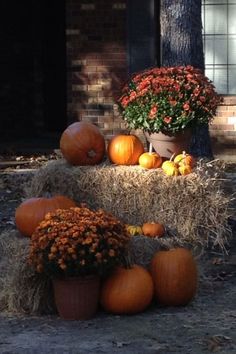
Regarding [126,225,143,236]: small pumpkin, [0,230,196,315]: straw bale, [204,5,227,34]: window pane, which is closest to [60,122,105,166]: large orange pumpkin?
[126,225,143,236]: small pumpkin

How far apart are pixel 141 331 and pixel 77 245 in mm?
719

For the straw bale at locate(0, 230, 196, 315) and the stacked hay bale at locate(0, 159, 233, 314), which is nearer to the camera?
the straw bale at locate(0, 230, 196, 315)

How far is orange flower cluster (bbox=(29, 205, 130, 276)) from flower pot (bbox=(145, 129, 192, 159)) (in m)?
1.58

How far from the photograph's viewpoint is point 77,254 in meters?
6.08

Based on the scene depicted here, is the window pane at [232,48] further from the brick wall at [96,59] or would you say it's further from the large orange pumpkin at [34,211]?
the large orange pumpkin at [34,211]

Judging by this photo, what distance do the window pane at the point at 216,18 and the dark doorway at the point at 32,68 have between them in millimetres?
3488

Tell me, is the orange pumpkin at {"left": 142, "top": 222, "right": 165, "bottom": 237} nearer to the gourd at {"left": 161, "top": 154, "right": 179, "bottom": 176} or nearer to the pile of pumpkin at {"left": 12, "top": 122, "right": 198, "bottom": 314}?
the pile of pumpkin at {"left": 12, "top": 122, "right": 198, "bottom": 314}

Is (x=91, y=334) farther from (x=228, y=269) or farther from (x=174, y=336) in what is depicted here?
(x=228, y=269)

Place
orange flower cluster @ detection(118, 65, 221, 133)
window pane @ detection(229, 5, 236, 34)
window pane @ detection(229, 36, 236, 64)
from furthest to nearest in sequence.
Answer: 1. window pane @ detection(229, 36, 236, 64)
2. window pane @ detection(229, 5, 236, 34)
3. orange flower cluster @ detection(118, 65, 221, 133)

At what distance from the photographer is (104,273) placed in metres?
6.27

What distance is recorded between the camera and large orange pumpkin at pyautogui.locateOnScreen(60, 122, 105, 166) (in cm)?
772

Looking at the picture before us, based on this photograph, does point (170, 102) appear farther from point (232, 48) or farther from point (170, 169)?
point (232, 48)

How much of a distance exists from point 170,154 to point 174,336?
227 centimetres

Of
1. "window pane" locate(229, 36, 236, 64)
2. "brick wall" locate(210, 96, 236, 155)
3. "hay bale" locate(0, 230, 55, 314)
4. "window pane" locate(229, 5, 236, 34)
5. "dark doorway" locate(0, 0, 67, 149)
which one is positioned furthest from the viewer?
"dark doorway" locate(0, 0, 67, 149)
